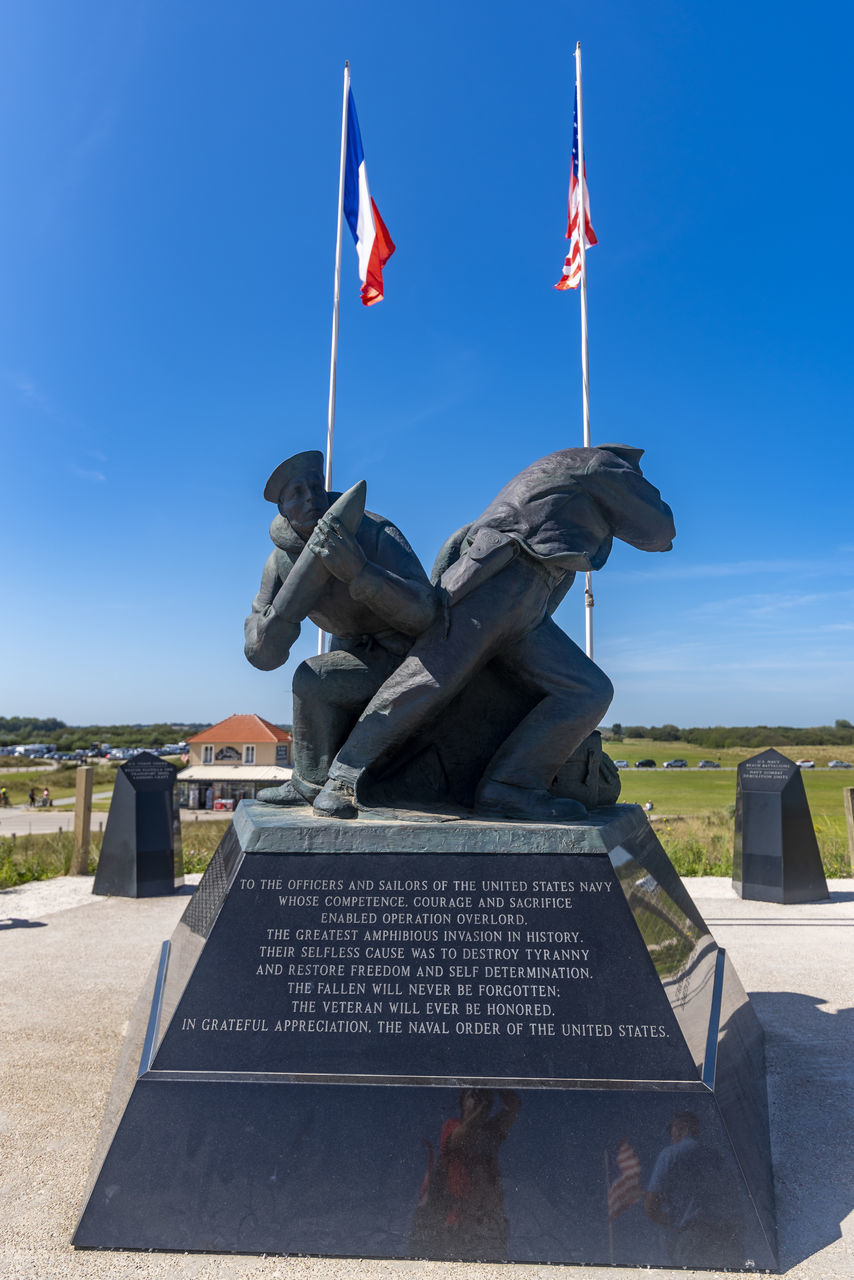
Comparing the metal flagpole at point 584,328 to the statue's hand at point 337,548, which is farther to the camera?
the metal flagpole at point 584,328

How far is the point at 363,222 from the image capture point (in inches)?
445

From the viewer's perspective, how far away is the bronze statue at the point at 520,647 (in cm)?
347

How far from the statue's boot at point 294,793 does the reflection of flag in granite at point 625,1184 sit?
1991 mm

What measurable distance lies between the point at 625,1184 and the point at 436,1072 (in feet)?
2.16

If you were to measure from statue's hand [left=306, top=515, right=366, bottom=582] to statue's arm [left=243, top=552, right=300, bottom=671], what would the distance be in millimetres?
477

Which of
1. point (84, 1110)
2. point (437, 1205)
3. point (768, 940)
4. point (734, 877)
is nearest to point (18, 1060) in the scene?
point (84, 1110)

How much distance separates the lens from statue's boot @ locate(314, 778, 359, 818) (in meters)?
3.29

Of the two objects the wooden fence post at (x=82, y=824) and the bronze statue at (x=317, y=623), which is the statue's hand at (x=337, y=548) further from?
the wooden fence post at (x=82, y=824)

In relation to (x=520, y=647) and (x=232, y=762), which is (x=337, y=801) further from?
(x=232, y=762)

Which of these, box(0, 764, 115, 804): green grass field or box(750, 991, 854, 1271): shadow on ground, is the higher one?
box(750, 991, 854, 1271): shadow on ground

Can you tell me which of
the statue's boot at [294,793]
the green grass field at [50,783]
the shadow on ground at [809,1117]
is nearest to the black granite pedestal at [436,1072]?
the shadow on ground at [809,1117]

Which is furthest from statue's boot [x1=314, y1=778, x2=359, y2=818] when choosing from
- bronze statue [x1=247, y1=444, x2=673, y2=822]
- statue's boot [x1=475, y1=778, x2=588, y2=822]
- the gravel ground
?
the gravel ground

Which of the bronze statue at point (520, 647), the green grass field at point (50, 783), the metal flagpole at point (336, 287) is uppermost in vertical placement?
the metal flagpole at point (336, 287)

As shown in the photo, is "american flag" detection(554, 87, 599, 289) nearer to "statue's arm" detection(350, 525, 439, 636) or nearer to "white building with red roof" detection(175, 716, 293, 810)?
"statue's arm" detection(350, 525, 439, 636)
